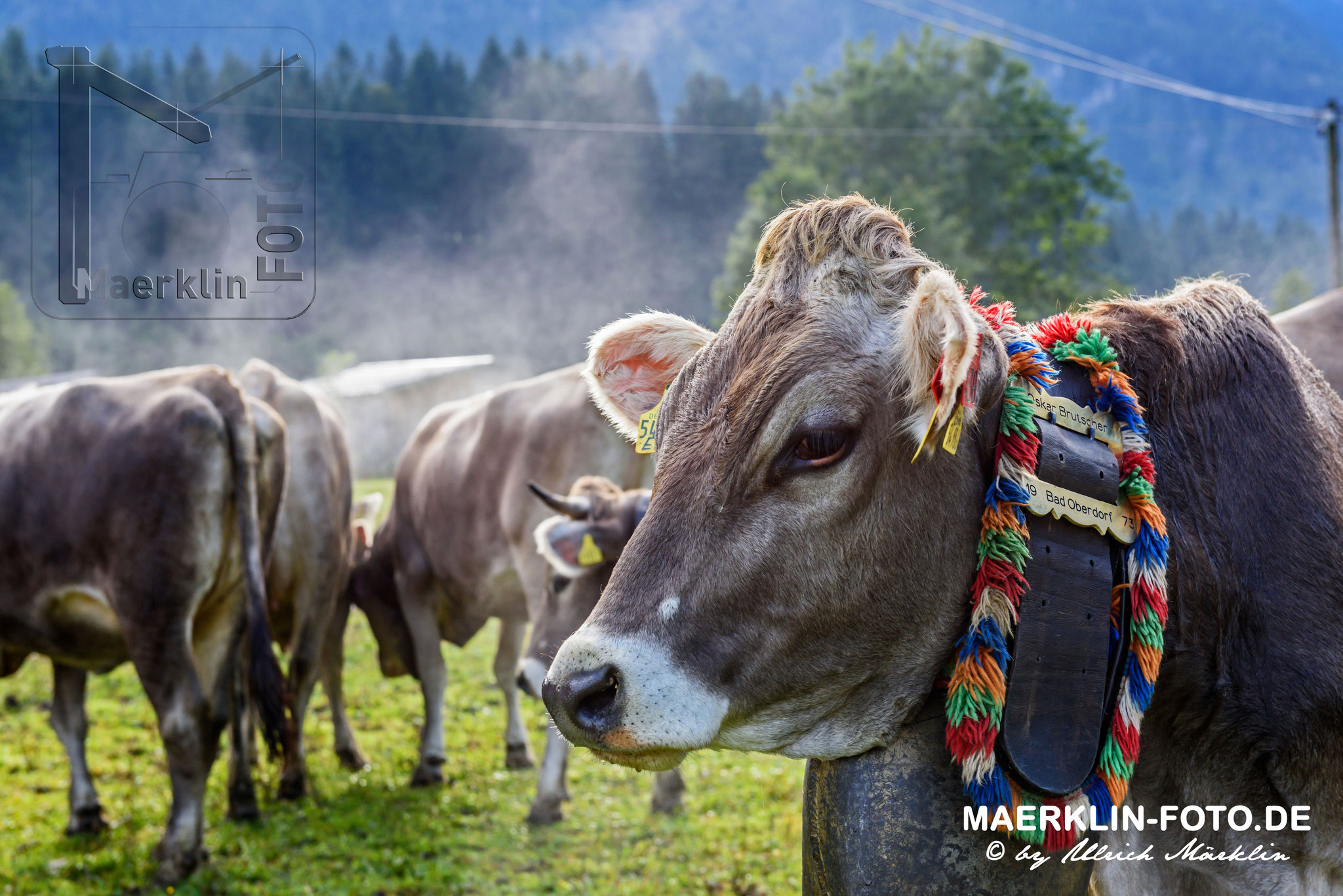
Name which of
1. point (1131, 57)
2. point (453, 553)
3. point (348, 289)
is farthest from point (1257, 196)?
point (453, 553)

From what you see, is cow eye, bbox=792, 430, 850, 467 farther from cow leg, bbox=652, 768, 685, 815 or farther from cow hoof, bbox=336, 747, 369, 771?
cow hoof, bbox=336, 747, 369, 771

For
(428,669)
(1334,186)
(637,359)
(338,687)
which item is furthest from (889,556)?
(1334,186)

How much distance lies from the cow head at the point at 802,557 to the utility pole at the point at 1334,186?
2173 cm

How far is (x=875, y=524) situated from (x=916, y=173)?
38.6 m

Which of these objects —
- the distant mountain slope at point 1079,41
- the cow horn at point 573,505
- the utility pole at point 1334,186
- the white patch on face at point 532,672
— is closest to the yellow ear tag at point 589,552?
the cow horn at point 573,505

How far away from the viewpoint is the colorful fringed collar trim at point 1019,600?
5.37 ft

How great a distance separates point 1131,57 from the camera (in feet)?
468

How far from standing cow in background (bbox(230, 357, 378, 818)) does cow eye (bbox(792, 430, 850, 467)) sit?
5667 millimetres

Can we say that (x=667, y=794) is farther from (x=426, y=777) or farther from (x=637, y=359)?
(x=637, y=359)

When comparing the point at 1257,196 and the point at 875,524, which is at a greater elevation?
the point at 1257,196

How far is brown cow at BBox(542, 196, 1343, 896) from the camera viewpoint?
1625 mm

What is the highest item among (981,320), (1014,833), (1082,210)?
(1082,210)

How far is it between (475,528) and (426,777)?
5.36 feet

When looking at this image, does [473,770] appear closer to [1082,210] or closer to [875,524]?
[875,524]
